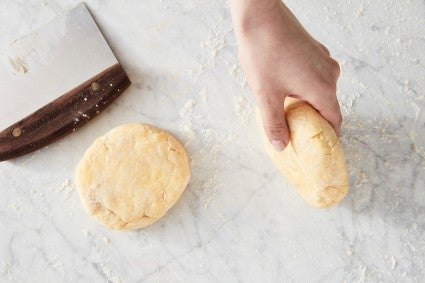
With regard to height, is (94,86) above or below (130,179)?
above

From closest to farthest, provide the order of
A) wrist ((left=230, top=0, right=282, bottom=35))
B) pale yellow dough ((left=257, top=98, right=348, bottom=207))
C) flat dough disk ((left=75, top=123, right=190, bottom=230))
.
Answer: wrist ((left=230, top=0, right=282, bottom=35)) → pale yellow dough ((left=257, top=98, right=348, bottom=207)) → flat dough disk ((left=75, top=123, right=190, bottom=230))

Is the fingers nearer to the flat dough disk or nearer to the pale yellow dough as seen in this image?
the pale yellow dough

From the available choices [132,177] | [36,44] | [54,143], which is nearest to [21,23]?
[36,44]

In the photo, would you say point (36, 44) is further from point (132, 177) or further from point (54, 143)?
point (132, 177)

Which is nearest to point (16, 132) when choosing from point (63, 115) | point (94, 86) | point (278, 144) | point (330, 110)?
point (63, 115)

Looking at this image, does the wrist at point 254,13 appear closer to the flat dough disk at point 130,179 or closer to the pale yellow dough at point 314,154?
the pale yellow dough at point 314,154

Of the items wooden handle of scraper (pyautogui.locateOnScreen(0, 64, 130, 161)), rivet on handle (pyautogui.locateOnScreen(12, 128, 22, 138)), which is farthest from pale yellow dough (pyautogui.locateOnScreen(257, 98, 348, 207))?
rivet on handle (pyautogui.locateOnScreen(12, 128, 22, 138))

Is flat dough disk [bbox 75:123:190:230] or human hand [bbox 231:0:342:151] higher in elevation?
human hand [bbox 231:0:342:151]

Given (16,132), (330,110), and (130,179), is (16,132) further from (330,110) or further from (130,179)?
(330,110)
